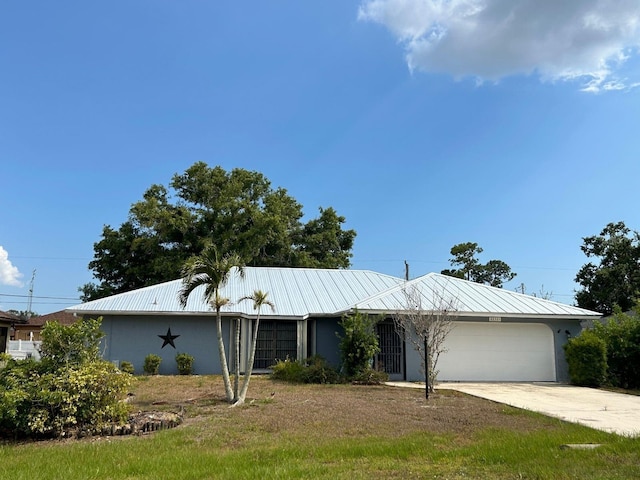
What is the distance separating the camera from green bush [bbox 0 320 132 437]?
26.7ft

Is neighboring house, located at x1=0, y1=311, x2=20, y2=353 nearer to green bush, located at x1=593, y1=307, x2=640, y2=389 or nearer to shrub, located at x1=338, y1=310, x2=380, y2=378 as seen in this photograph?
shrub, located at x1=338, y1=310, x2=380, y2=378

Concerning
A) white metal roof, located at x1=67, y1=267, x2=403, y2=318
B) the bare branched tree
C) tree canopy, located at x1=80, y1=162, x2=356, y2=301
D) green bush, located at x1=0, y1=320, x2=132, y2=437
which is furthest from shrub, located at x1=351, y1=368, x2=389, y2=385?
tree canopy, located at x1=80, y1=162, x2=356, y2=301

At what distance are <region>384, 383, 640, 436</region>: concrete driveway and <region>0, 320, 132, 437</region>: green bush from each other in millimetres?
8514

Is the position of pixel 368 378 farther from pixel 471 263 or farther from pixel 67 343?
pixel 471 263

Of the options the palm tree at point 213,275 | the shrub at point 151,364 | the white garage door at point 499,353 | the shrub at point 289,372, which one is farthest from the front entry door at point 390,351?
the shrub at point 151,364

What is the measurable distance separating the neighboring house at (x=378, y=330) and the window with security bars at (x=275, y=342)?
0.12ft

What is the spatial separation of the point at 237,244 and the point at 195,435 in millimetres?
21718

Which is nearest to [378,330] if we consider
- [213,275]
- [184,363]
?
[184,363]

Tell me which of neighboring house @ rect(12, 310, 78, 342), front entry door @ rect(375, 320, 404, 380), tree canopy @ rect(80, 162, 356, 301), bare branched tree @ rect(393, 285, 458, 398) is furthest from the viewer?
neighboring house @ rect(12, 310, 78, 342)

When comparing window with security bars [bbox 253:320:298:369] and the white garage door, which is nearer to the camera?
the white garage door

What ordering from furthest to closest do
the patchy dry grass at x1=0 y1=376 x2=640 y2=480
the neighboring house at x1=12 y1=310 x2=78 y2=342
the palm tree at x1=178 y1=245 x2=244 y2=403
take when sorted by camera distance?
1. the neighboring house at x1=12 y1=310 x2=78 y2=342
2. the palm tree at x1=178 y1=245 x2=244 y2=403
3. the patchy dry grass at x1=0 y1=376 x2=640 y2=480

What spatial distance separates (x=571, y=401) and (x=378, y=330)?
6.85 metres

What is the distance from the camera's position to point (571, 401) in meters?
12.8

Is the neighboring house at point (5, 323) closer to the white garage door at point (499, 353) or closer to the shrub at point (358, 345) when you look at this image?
the shrub at point (358, 345)
